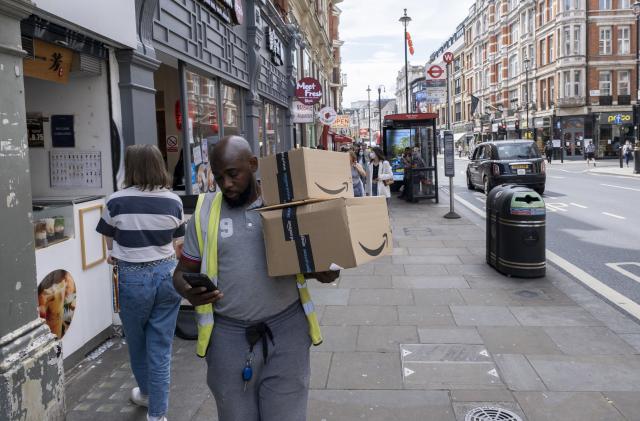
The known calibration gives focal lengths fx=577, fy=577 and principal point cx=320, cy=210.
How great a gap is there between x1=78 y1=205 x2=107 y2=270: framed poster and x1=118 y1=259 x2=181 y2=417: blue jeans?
152cm

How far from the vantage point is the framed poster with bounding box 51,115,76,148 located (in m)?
5.51

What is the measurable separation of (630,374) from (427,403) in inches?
66.1

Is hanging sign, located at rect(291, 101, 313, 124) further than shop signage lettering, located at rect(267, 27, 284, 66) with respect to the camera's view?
Yes

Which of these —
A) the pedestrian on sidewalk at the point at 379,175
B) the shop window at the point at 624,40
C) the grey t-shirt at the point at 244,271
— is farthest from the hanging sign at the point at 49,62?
the shop window at the point at 624,40

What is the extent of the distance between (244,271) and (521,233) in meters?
5.90

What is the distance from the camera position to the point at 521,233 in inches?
298

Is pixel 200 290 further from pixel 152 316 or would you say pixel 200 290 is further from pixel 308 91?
pixel 308 91

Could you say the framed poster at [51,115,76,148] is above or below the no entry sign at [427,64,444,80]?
below

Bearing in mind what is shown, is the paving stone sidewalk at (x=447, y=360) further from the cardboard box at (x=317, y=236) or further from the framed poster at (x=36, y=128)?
the framed poster at (x=36, y=128)

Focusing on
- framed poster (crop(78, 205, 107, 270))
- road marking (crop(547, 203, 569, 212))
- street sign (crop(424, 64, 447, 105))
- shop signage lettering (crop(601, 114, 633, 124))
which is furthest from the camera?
shop signage lettering (crop(601, 114, 633, 124))

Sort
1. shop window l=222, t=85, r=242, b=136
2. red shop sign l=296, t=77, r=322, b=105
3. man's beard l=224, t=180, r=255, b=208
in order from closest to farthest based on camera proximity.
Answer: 1. man's beard l=224, t=180, r=255, b=208
2. shop window l=222, t=85, r=242, b=136
3. red shop sign l=296, t=77, r=322, b=105

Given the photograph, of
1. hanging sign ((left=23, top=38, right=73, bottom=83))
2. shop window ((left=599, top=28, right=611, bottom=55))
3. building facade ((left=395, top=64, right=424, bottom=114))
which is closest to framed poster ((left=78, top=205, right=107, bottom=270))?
hanging sign ((left=23, top=38, right=73, bottom=83))

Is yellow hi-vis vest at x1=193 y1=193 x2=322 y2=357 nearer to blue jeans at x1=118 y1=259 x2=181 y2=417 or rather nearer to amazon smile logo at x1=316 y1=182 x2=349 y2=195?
amazon smile logo at x1=316 y1=182 x2=349 y2=195

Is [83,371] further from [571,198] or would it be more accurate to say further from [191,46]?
[571,198]
